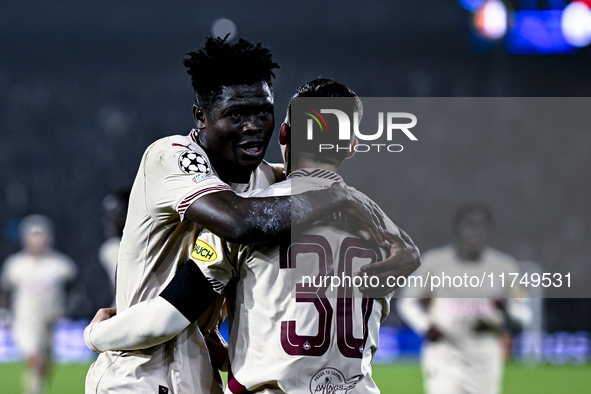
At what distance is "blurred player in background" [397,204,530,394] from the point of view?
614cm

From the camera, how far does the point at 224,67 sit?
283 cm

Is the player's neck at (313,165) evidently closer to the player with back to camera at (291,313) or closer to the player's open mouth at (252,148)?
the player with back to camera at (291,313)

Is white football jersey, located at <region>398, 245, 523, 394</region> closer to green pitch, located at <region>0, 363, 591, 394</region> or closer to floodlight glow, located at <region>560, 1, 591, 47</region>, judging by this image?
green pitch, located at <region>0, 363, 591, 394</region>

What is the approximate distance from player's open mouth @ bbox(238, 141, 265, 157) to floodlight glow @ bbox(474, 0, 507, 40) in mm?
14966

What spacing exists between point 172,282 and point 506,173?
15969mm

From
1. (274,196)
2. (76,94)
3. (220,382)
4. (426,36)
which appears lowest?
(220,382)

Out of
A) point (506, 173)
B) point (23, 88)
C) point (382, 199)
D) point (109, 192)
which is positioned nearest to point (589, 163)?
point (506, 173)

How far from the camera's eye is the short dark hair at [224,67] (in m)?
2.81

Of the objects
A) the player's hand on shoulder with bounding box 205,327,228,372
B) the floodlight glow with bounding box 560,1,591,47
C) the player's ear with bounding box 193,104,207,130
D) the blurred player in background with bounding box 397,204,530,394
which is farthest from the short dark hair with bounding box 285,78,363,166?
the floodlight glow with bounding box 560,1,591,47

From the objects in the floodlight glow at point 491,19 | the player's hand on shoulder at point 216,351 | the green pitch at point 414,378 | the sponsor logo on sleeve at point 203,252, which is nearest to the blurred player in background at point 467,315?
the player's hand on shoulder at point 216,351

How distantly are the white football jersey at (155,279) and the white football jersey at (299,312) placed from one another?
0.33 m

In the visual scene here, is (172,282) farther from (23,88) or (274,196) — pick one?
(23,88)

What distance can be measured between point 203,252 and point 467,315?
14.2 feet

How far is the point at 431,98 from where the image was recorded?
1920 cm
